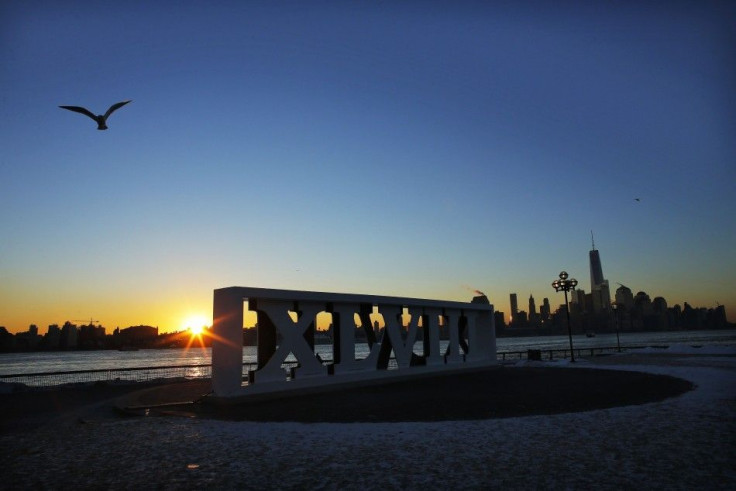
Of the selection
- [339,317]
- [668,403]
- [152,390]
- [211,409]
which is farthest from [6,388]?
[668,403]

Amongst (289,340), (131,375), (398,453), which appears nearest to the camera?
(398,453)

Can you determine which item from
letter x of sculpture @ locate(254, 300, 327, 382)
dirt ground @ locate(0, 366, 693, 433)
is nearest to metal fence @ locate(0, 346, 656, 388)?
letter x of sculpture @ locate(254, 300, 327, 382)

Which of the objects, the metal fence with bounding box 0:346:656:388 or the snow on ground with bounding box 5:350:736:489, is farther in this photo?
the metal fence with bounding box 0:346:656:388

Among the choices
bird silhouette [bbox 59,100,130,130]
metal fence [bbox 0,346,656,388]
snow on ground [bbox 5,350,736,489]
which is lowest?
metal fence [bbox 0,346,656,388]

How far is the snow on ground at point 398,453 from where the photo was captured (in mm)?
7457

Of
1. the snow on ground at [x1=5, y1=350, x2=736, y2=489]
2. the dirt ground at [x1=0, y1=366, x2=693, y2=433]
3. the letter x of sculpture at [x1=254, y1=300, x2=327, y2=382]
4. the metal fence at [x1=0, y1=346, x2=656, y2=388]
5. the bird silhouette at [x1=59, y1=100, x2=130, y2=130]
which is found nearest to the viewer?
the snow on ground at [x1=5, y1=350, x2=736, y2=489]

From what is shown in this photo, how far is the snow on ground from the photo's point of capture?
7457 mm

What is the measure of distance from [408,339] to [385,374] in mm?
2886

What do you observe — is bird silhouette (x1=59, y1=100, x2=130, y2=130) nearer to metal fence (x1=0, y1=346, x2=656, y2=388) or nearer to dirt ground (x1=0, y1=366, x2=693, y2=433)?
dirt ground (x1=0, y1=366, x2=693, y2=433)

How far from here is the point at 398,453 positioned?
9.20m

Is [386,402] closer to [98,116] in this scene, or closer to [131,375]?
[98,116]

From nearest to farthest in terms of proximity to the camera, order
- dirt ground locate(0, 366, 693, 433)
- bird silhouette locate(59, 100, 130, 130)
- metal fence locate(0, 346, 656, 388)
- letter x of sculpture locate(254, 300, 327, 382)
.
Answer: dirt ground locate(0, 366, 693, 433), bird silhouette locate(59, 100, 130, 130), letter x of sculpture locate(254, 300, 327, 382), metal fence locate(0, 346, 656, 388)

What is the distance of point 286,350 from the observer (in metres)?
19.1

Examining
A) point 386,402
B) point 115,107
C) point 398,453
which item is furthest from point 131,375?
point 398,453
